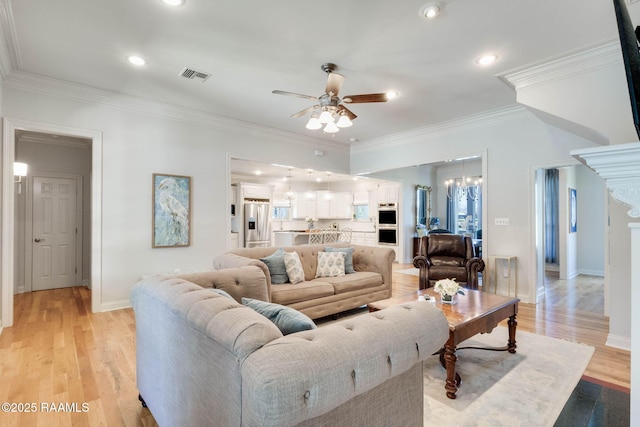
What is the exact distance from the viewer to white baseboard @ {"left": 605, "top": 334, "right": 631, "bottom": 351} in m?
3.06

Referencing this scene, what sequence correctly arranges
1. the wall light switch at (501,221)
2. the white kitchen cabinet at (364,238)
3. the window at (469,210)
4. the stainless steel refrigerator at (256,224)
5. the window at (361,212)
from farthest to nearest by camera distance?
the window at (361,212)
the white kitchen cabinet at (364,238)
the window at (469,210)
the stainless steel refrigerator at (256,224)
the wall light switch at (501,221)

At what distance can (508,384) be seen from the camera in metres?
2.37

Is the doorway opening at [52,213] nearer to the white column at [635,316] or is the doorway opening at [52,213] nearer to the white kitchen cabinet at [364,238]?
the white column at [635,316]

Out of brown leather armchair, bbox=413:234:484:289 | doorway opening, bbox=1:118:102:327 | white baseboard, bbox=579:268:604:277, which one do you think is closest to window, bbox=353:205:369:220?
brown leather armchair, bbox=413:234:484:289

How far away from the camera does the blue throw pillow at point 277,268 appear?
3.74 meters

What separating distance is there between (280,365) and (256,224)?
8.13m

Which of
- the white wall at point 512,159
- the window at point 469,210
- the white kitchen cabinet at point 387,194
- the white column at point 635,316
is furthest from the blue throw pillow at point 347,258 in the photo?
the window at point 469,210

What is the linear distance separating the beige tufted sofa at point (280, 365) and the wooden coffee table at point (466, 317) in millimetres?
874

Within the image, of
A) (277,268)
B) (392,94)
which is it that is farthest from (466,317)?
(392,94)

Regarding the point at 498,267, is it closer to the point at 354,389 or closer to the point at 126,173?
the point at 354,389

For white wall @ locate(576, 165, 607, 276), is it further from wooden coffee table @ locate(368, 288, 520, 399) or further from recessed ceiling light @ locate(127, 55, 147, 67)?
recessed ceiling light @ locate(127, 55, 147, 67)

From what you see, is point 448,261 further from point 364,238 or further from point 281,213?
point 281,213

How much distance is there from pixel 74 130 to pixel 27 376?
2.90 metres

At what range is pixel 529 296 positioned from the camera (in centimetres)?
466
